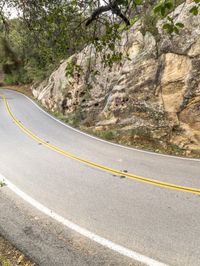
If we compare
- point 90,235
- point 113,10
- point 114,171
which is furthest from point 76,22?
point 114,171

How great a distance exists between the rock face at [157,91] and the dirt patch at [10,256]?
21.4 feet

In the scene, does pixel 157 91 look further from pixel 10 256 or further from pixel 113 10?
pixel 113 10

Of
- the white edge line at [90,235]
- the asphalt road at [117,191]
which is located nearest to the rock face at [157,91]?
the asphalt road at [117,191]

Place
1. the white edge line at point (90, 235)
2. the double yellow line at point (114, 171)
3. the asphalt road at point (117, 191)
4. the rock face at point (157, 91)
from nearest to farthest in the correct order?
the white edge line at point (90, 235) → the asphalt road at point (117, 191) → the double yellow line at point (114, 171) → the rock face at point (157, 91)

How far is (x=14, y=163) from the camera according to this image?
33.7ft

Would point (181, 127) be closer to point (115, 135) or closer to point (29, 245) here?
point (115, 135)

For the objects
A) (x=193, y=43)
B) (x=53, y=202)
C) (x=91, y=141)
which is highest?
(x=193, y=43)

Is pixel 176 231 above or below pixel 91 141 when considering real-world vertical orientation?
above

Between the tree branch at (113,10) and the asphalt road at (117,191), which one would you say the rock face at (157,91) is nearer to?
the asphalt road at (117,191)

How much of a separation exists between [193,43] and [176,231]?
8413 mm

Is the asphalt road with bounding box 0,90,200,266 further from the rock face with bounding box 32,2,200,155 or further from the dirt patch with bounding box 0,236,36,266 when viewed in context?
the rock face with bounding box 32,2,200,155

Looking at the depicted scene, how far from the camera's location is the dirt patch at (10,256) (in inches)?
186

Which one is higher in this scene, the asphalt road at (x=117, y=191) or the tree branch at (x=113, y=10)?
the tree branch at (x=113, y=10)

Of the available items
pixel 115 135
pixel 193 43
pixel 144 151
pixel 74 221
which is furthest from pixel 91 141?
pixel 74 221
